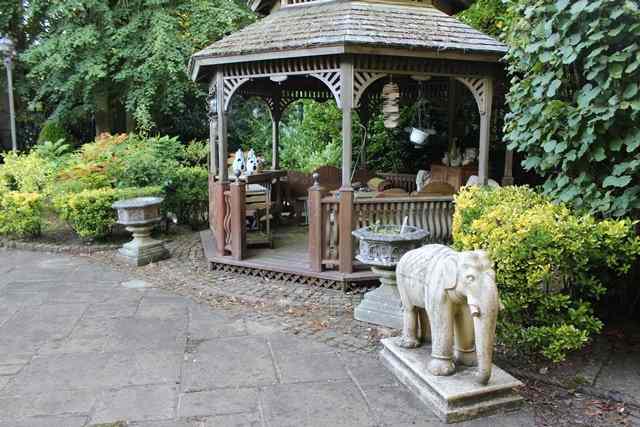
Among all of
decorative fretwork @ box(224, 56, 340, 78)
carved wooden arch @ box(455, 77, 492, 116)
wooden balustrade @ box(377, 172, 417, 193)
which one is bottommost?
wooden balustrade @ box(377, 172, 417, 193)

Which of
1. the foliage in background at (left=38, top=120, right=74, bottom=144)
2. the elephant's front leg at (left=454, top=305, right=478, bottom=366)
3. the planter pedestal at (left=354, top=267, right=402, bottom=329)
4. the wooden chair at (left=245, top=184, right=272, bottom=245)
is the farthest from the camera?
the foliage in background at (left=38, top=120, right=74, bottom=144)

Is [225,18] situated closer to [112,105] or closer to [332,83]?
[112,105]

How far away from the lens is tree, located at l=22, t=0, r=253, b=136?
12648 millimetres

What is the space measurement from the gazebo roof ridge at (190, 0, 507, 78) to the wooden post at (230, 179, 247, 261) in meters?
1.64

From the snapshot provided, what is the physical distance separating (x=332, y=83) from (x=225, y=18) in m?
7.94

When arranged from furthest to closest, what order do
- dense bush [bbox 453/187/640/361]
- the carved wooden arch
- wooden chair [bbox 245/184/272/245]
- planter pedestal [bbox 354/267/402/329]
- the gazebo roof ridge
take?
1. wooden chair [bbox 245/184/272/245]
2. the carved wooden arch
3. the gazebo roof ridge
4. planter pedestal [bbox 354/267/402/329]
5. dense bush [bbox 453/187/640/361]

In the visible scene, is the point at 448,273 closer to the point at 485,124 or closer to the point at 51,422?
the point at 51,422

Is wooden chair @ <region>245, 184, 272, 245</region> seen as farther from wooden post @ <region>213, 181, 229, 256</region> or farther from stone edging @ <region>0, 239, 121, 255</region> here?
stone edging @ <region>0, 239, 121, 255</region>

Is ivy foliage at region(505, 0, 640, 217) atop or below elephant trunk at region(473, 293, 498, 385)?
atop

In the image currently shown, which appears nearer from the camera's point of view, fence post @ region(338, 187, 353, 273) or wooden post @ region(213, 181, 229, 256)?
fence post @ region(338, 187, 353, 273)

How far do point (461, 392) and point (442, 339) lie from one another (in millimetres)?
351

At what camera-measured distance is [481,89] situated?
6648 mm

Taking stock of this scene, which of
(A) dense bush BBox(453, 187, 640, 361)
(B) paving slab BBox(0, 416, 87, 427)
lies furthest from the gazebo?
(B) paving slab BBox(0, 416, 87, 427)

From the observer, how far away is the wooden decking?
6293 mm
